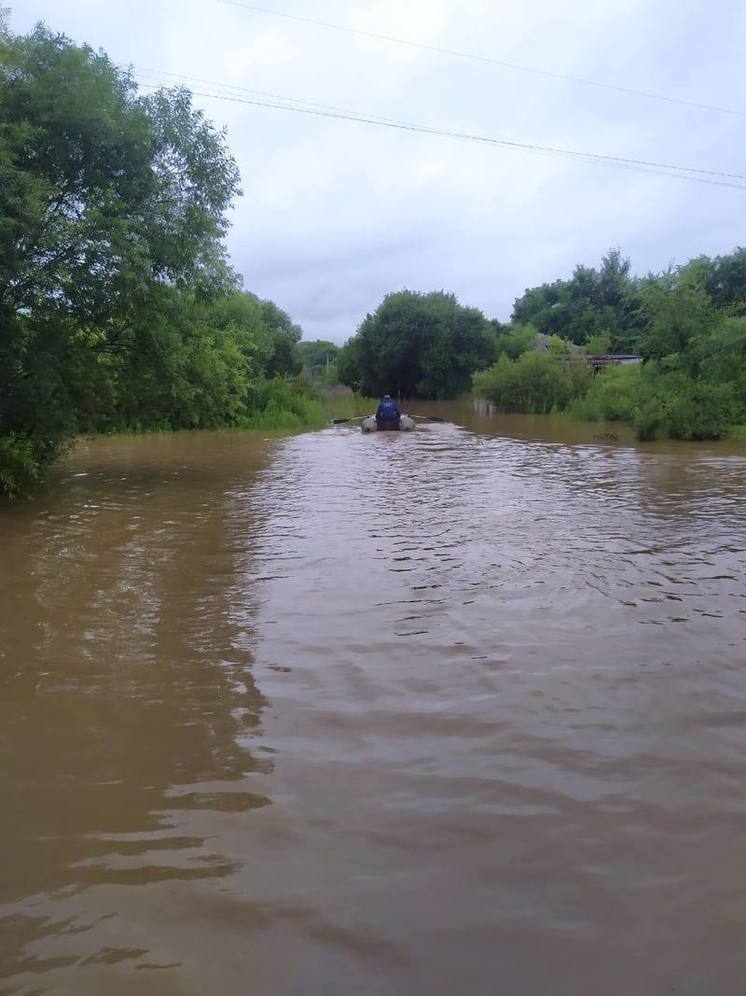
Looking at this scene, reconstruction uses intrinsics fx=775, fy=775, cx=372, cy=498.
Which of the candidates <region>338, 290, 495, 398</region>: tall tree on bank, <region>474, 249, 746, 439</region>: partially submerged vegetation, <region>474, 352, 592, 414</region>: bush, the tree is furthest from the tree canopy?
the tree

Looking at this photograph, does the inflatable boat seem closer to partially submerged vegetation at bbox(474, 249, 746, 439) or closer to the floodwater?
partially submerged vegetation at bbox(474, 249, 746, 439)

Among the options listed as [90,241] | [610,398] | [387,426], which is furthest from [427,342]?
[90,241]

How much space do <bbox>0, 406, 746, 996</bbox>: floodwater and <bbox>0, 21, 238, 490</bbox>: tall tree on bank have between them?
4.62 m

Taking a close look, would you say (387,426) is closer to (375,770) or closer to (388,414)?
(388,414)

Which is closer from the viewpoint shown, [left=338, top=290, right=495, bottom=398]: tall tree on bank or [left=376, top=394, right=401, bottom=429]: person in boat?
[left=376, top=394, right=401, bottom=429]: person in boat

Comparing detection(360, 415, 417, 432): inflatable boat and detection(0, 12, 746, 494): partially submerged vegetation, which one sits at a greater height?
detection(0, 12, 746, 494): partially submerged vegetation

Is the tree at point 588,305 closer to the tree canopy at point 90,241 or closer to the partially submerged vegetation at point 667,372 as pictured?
the partially submerged vegetation at point 667,372

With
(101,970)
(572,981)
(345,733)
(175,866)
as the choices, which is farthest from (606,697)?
(101,970)

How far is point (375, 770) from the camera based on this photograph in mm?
3793

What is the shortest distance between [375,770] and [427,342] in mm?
59940

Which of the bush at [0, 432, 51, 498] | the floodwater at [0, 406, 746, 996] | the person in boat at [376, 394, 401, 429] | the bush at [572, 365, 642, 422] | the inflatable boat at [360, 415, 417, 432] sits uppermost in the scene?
the bush at [572, 365, 642, 422]

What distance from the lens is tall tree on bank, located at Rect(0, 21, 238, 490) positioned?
11867mm

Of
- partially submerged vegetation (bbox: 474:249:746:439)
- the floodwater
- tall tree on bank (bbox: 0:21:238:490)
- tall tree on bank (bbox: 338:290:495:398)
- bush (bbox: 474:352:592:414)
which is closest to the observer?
the floodwater

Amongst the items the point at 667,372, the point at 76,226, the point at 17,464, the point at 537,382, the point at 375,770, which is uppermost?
the point at 76,226
